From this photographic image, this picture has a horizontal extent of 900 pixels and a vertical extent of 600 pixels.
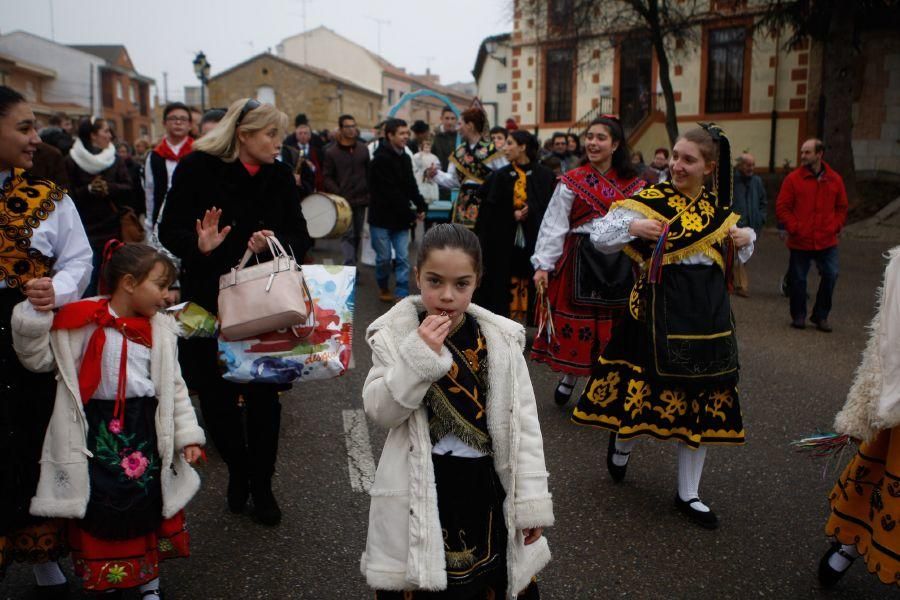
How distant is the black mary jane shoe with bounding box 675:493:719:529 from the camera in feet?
12.3

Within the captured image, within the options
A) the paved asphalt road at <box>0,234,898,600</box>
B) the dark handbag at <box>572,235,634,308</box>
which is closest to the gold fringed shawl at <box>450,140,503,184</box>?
the dark handbag at <box>572,235,634,308</box>

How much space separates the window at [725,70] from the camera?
26.1m

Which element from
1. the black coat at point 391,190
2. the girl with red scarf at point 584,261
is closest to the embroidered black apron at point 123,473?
the girl with red scarf at point 584,261

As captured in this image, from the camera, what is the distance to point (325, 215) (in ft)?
29.4

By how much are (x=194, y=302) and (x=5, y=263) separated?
911 mm

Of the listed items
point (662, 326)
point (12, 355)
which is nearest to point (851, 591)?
point (662, 326)

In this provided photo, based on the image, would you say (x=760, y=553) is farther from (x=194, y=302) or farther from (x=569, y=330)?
(x=194, y=302)

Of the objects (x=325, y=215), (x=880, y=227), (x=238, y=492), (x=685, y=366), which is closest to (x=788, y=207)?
(x=325, y=215)

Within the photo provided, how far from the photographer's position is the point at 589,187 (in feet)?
16.6

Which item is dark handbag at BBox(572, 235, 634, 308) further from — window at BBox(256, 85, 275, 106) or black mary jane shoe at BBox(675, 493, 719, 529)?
window at BBox(256, 85, 275, 106)

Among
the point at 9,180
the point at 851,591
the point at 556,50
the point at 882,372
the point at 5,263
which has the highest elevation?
the point at 556,50

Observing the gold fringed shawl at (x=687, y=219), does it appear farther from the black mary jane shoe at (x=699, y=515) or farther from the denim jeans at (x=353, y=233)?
the denim jeans at (x=353, y=233)

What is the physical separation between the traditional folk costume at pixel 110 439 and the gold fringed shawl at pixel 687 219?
2.35 m

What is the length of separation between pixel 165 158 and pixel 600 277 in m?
3.41
